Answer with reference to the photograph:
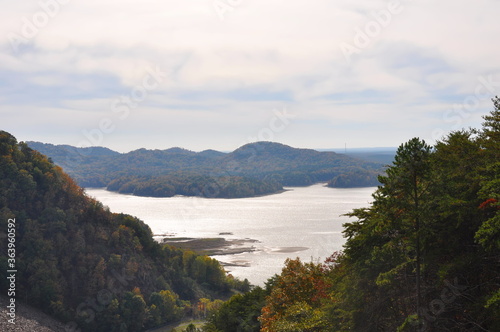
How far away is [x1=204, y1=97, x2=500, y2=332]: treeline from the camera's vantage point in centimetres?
1728

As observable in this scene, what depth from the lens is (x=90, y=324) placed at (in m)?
68.4

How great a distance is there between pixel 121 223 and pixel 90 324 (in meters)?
29.8

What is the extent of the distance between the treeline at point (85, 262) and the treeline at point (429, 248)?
5519 centimetres

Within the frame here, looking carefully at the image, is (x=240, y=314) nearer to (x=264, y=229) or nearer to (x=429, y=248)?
(x=429, y=248)

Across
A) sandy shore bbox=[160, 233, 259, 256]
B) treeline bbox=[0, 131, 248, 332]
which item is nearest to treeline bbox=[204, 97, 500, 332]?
treeline bbox=[0, 131, 248, 332]

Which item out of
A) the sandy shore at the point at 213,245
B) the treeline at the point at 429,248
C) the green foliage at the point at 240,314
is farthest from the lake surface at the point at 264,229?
the treeline at the point at 429,248

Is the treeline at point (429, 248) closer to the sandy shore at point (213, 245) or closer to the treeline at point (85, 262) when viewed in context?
the treeline at point (85, 262)

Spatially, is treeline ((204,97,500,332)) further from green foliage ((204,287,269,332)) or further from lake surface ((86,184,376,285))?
lake surface ((86,184,376,285))

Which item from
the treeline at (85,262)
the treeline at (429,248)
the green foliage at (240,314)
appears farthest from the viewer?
the treeline at (85,262)

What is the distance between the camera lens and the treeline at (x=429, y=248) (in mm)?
17281

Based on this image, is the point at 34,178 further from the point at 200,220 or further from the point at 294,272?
the point at 200,220

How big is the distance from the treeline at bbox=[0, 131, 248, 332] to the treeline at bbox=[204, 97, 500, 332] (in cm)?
5519

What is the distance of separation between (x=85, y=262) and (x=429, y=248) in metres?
73.2

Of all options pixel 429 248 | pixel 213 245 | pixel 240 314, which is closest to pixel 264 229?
pixel 213 245
